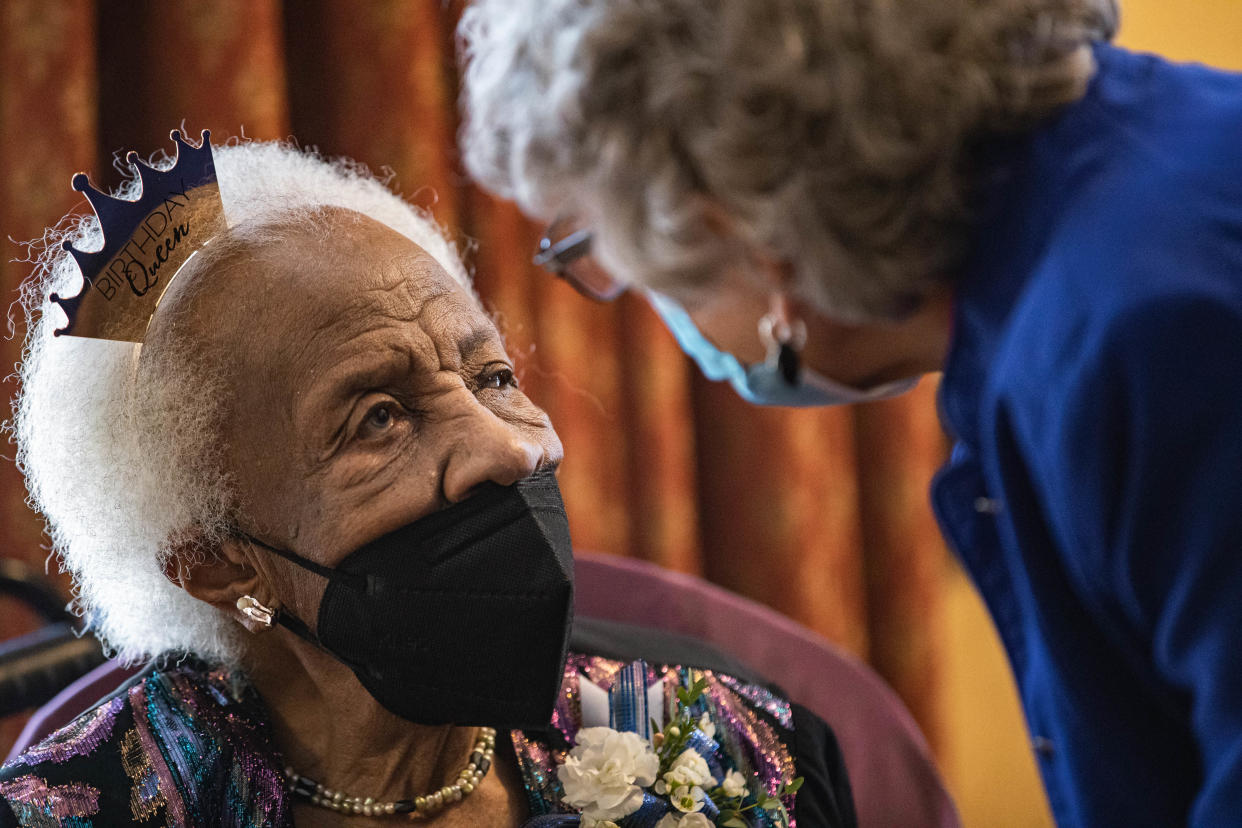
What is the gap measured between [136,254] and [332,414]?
0.99 feet

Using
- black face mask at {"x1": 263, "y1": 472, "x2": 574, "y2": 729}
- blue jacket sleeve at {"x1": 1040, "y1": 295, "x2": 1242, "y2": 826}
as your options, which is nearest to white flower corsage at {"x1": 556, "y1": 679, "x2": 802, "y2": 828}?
black face mask at {"x1": 263, "y1": 472, "x2": 574, "y2": 729}

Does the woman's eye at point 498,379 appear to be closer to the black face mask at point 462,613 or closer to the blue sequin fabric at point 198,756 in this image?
the black face mask at point 462,613

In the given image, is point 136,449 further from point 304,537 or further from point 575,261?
point 575,261

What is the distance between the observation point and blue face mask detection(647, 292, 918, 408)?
100cm

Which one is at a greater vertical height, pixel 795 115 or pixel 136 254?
pixel 795 115

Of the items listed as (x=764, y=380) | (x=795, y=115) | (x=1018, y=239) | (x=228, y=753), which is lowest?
(x=228, y=753)

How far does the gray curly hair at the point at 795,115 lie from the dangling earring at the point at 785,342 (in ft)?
0.21

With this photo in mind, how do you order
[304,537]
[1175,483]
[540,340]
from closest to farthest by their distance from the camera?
1. [1175,483]
2. [304,537]
3. [540,340]

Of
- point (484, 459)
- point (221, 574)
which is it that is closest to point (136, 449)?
point (221, 574)

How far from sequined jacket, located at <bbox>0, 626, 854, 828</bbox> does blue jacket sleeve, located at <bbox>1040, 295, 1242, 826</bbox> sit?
2.39ft

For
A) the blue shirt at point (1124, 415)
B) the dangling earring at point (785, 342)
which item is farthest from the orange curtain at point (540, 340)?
the blue shirt at point (1124, 415)

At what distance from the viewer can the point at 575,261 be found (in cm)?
115

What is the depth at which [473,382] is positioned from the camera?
1367 mm

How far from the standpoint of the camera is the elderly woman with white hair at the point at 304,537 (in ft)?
4.00
